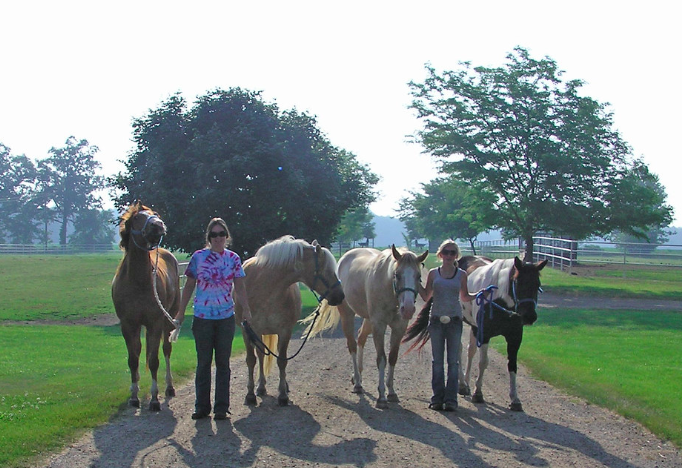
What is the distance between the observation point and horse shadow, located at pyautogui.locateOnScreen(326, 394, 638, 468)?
5559 mm

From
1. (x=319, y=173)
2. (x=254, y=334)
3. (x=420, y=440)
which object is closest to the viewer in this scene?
(x=420, y=440)

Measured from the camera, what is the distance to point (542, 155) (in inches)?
945

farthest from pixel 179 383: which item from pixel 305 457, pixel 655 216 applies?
pixel 655 216

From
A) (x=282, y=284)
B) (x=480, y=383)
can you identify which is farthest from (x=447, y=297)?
(x=282, y=284)

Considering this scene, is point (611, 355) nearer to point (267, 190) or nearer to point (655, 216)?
point (267, 190)

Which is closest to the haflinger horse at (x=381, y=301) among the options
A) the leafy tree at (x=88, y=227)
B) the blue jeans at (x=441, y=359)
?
the blue jeans at (x=441, y=359)

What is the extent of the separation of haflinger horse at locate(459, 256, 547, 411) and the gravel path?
35cm

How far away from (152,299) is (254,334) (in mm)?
1196

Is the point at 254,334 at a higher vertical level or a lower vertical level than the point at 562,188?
lower

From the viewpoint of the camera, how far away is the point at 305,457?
5453mm

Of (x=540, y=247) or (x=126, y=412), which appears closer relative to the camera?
(x=126, y=412)

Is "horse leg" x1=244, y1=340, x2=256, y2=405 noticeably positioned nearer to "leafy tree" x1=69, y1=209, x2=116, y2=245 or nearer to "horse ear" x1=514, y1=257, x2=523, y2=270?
"horse ear" x1=514, y1=257, x2=523, y2=270

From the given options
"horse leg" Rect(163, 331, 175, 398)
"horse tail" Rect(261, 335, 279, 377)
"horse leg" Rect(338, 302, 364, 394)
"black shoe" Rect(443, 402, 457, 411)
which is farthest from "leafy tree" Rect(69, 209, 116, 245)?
"black shoe" Rect(443, 402, 457, 411)

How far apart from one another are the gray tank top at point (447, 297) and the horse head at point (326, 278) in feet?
3.46
